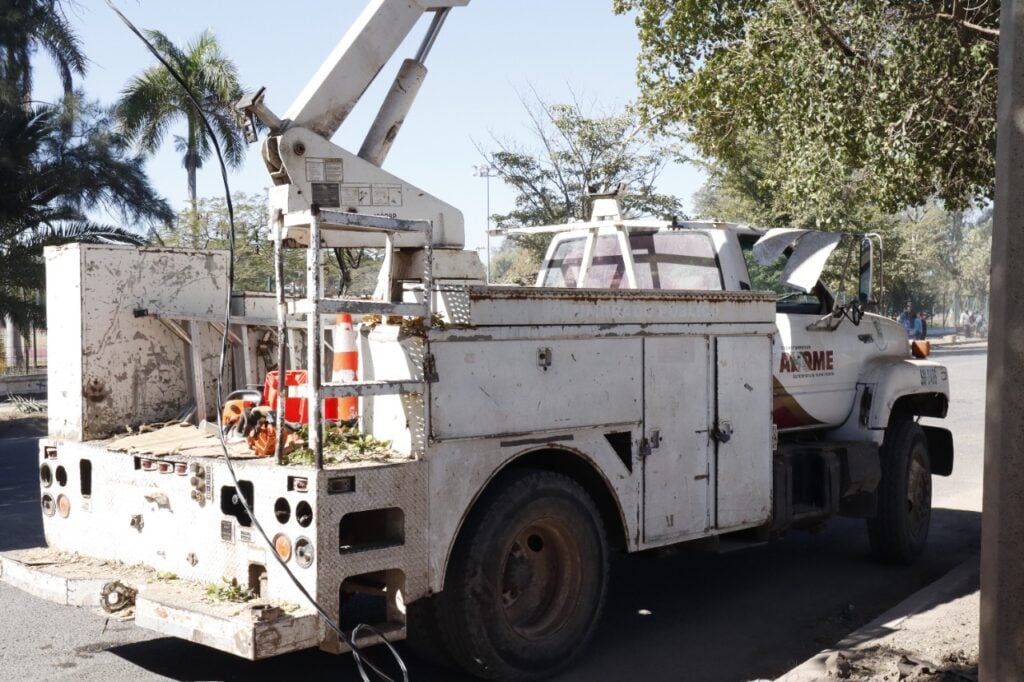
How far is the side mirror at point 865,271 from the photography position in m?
7.71

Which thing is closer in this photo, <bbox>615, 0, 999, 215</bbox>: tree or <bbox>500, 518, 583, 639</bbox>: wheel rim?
<bbox>500, 518, 583, 639</bbox>: wheel rim

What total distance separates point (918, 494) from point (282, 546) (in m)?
5.43

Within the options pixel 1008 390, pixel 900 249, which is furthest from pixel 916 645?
pixel 900 249

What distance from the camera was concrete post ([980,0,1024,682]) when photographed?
3584 millimetres

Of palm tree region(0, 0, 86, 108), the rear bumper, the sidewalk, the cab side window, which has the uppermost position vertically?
palm tree region(0, 0, 86, 108)

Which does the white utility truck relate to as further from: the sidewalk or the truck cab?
the sidewalk

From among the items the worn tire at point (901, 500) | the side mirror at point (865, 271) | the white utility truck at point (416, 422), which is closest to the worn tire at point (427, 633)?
the white utility truck at point (416, 422)

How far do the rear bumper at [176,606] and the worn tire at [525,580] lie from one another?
2.64ft

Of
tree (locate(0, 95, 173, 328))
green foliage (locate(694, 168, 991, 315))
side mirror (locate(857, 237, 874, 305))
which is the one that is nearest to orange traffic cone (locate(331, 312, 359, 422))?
green foliage (locate(694, 168, 991, 315))

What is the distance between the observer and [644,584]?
295 inches

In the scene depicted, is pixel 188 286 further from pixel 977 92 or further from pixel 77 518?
pixel 977 92

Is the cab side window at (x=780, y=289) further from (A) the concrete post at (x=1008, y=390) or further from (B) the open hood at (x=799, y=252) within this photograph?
(A) the concrete post at (x=1008, y=390)

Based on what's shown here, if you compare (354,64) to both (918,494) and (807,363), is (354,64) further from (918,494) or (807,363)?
(918,494)

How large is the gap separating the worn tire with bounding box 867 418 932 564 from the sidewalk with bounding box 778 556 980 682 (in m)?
0.99
